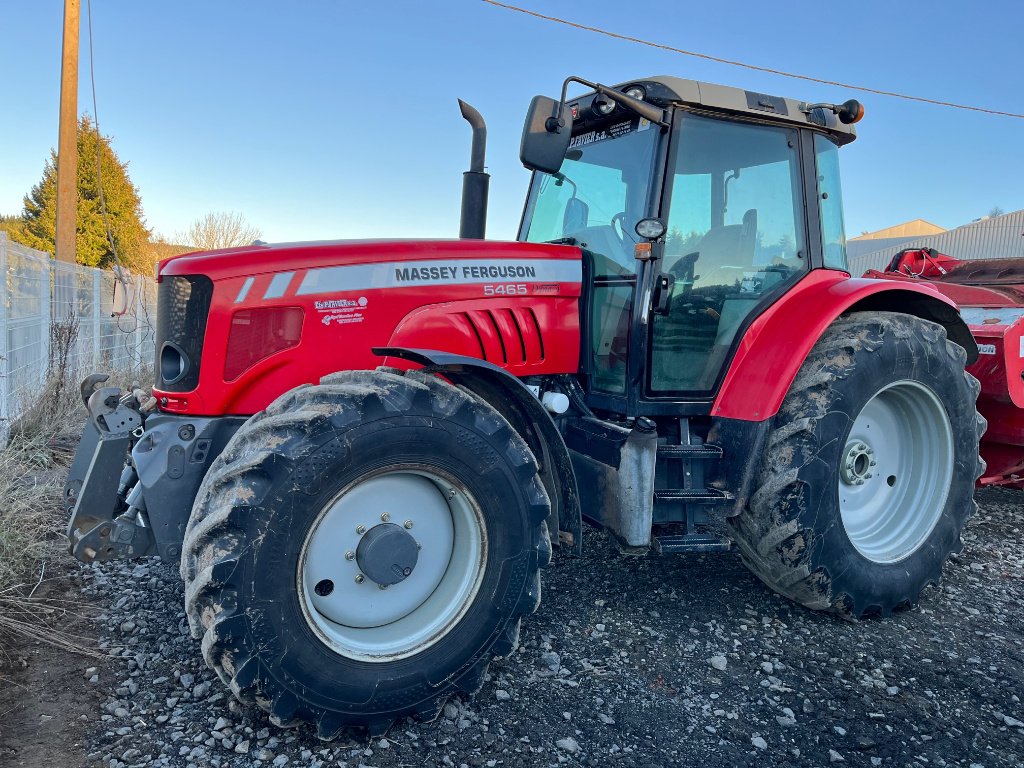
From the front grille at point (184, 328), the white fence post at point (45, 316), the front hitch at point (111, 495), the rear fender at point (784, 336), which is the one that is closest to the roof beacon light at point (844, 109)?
the rear fender at point (784, 336)

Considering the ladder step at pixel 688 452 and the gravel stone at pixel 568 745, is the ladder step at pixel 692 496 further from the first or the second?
the gravel stone at pixel 568 745

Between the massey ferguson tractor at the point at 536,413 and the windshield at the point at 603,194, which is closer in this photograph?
the massey ferguson tractor at the point at 536,413

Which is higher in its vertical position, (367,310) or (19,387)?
(367,310)

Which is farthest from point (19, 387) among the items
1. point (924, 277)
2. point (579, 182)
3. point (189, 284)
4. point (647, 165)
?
point (924, 277)

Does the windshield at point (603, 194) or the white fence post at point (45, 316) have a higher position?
the windshield at point (603, 194)

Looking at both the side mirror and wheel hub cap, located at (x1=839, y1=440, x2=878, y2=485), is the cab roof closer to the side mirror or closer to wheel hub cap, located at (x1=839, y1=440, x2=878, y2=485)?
the side mirror

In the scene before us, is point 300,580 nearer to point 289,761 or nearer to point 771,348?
point 289,761

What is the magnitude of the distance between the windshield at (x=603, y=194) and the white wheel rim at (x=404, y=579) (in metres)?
1.39

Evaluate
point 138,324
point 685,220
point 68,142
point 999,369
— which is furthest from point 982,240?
point 685,220

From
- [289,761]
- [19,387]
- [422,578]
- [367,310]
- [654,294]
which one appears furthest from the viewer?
[19,387]

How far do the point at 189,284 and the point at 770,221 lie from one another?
2.56m

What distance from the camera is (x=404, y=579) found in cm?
256

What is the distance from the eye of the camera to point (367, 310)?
114 inches

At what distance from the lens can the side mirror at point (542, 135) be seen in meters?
2.80
